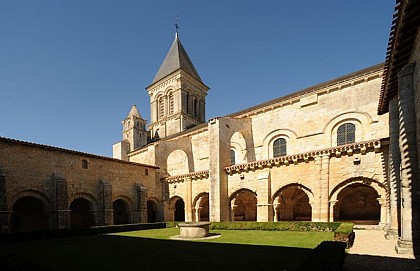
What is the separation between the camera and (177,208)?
87.4 ft

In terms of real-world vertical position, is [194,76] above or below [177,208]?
above

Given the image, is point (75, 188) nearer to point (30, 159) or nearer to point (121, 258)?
point (30, 159)

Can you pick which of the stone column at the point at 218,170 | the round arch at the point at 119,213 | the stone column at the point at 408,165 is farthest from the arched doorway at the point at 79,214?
the stone column at the point at 408,165

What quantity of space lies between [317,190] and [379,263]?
781cm

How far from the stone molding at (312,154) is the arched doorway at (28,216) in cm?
1402

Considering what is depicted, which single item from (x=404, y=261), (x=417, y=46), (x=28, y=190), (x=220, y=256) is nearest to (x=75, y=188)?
(x=28, y=190)

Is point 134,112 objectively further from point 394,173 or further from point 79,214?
point 394,173

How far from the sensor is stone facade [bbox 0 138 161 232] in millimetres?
13898

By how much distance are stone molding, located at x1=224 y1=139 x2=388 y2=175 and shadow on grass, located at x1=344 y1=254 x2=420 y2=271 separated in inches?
288

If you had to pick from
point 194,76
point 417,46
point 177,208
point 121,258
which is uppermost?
point 194,76

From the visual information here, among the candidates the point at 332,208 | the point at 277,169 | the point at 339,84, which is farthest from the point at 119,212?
the point at 339,84

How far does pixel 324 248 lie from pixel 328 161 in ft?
31.0

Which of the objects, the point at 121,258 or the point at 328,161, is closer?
the point at 121,258

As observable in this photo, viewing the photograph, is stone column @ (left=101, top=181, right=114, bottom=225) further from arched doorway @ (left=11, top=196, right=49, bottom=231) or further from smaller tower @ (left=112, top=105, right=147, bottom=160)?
smaller tower @ (left=112, top=105, right=147, bottom=160)
